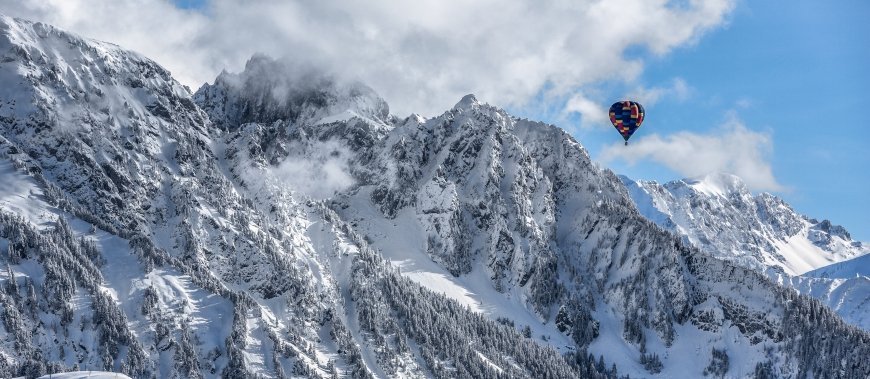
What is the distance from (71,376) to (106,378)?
10.9m

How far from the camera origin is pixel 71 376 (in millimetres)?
166125

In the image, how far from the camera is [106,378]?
160375 millimetres
